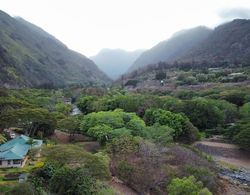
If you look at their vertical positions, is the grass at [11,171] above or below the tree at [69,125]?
below

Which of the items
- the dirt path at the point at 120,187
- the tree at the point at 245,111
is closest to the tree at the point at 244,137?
the tree at the point at 245,111

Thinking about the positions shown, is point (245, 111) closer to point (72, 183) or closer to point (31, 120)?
point (31, 120)

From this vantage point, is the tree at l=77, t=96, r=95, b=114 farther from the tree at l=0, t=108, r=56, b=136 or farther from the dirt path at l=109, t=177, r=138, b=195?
the dirt path at l=109, t=177, r=138, b=195

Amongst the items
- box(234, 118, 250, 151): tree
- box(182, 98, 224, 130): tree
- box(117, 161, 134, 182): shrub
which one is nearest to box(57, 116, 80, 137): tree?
box(117, 161, 134, 182): shrub

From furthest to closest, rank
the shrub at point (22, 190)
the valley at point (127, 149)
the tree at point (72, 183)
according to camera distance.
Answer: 1. the valley at point (127, 149)
2. the tree at point (72, 183)
3. the shrub at point (22, 190)

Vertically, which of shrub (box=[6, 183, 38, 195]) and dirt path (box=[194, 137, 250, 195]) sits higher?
shrub (box=[6, 183, 38, 195])

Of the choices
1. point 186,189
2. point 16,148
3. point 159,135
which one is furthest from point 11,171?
point 159,135

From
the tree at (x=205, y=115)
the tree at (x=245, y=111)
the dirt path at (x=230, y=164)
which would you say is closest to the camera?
the dirt path at (x=230, y=164)

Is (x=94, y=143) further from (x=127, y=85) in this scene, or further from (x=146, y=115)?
(x=127, y=85)

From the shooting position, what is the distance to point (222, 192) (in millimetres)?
39406

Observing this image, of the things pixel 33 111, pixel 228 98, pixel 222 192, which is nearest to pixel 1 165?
pixel 33 111

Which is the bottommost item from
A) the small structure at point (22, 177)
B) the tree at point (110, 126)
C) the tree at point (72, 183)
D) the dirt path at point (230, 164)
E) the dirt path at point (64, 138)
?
the dirt path at point (230, 164)

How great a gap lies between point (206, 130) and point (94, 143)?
23.9 m

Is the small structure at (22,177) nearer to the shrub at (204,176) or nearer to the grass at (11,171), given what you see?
the grass at (11,171)
